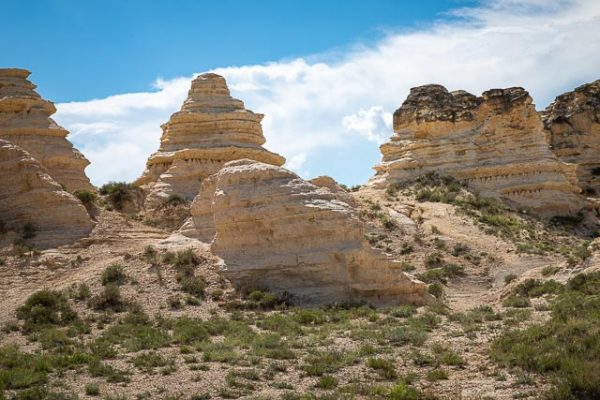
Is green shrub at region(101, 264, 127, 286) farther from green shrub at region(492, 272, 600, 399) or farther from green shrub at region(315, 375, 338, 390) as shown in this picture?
green shrub at region(492, 272, 600, 399)

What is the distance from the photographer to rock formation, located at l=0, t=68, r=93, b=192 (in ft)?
119

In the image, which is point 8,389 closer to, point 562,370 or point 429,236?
point 562,370

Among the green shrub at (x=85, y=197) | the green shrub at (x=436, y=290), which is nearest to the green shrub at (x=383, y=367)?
the green shrub at (x=436, y=290)

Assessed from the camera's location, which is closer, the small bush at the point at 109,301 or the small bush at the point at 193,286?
the small bush at the point at 109,301

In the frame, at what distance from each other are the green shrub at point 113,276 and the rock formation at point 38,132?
14.5 m

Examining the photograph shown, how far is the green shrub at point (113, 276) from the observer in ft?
72.0

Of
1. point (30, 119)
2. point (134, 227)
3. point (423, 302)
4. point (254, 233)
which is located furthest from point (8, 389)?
point (30, 119)

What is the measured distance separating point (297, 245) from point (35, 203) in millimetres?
10241

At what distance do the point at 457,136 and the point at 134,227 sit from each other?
20960 millimetres

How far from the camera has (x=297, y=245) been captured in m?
22.7

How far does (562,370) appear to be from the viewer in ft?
41.7

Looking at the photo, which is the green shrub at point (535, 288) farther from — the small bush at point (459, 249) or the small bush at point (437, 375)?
the small bush at point (437, 375)

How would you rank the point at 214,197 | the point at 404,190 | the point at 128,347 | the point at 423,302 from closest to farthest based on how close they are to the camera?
the point at 128,347 → the point at 423,302 → the point at 214,197 → the point at 404,190

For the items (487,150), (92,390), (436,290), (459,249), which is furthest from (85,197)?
(487,150)
